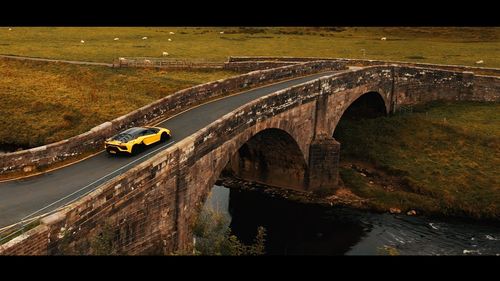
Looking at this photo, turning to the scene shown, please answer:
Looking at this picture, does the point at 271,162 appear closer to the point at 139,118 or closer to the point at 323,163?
the point at 323,163

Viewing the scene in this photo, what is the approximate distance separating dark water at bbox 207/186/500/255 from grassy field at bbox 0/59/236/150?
21658mm

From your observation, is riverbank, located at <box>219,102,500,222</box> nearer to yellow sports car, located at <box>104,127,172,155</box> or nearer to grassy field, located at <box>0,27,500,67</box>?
yellow sports car, located at <box>104,127,172,155</box>

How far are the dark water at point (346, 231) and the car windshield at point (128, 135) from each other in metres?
13.6

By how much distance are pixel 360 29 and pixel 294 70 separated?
6870 cm

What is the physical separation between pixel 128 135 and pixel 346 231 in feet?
67.4

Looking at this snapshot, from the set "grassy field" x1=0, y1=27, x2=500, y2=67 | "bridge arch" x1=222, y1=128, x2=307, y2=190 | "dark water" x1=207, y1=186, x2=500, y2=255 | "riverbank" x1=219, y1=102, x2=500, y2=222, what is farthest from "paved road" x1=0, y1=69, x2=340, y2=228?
"grassy field" x1=0, y1=27, x2=500, y2=67

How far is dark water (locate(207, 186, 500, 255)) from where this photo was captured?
4309 cm

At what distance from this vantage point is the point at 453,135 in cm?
6269

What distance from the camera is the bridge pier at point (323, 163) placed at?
182 ft

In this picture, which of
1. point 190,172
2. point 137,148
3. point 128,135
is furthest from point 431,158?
point 128,135

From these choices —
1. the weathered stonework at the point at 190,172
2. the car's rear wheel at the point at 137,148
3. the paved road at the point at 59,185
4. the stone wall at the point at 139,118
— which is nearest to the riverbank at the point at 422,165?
the weathered stonework at the point at 190,172

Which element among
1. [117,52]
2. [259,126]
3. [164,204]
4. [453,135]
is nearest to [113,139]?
[164,204]

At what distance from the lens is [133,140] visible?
34875mm

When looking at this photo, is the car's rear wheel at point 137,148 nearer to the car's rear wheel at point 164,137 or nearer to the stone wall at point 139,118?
the car's rear wheel at point 164,137
